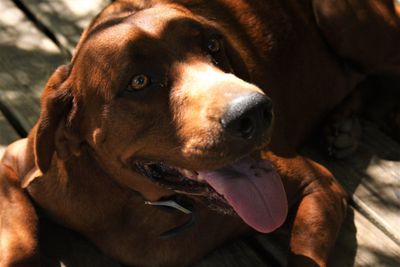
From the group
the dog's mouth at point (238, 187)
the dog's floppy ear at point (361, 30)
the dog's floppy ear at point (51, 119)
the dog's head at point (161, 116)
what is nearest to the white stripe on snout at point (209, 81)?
the dog's head at point (161, 116)

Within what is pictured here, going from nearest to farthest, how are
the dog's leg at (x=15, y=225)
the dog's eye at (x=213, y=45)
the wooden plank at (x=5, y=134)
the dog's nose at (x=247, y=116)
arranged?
the dog's nose at (x=247, y=116)
the dog's eye at (x=213, y=45)
the dog's leg at (x=15, y=225)
the wooden plank at (x=5, y=134)

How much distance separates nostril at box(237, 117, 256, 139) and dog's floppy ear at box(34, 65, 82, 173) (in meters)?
0.80

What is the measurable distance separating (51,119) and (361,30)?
2.15 m

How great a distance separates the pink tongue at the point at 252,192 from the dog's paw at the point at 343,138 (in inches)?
46.8

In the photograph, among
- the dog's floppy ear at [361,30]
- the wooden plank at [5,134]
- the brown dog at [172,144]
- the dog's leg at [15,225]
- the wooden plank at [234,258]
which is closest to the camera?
the brown dog at [172,144]

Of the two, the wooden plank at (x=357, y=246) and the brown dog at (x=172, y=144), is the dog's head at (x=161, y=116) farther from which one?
the wooden plank at (x=357, y=246)

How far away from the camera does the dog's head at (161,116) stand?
119 inches

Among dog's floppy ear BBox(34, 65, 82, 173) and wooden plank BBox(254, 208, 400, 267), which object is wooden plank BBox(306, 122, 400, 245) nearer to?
wooden plank BBox(254, 208, 400, 267)

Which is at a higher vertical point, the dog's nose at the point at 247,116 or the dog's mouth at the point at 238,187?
the dog's nose at the point at 247,116

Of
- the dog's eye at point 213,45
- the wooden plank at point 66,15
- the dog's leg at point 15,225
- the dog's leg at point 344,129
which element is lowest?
the dog's leg at point 344,129

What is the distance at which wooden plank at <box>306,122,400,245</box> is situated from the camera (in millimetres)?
4047

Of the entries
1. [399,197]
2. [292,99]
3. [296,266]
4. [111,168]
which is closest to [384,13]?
[292,99]

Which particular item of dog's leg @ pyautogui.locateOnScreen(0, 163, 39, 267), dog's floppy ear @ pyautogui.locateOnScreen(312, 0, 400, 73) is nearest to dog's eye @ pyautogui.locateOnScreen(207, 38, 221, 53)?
dog's leg @ pyautogui.locateOnScreen(0, 163, 39, 267)

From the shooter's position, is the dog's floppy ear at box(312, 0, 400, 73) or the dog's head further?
the dog's floppy ear at box(312, 0, 400, 73)
